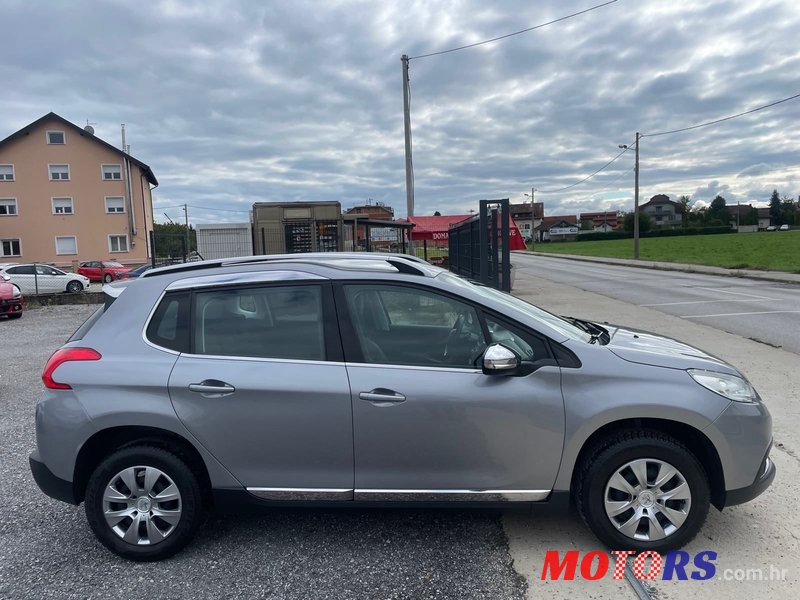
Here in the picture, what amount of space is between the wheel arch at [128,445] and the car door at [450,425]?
92cm

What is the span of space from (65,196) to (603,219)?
453ft

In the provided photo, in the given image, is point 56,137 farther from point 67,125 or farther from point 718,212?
point 718,212

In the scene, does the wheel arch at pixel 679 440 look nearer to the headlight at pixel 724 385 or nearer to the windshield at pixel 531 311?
the headlight at pixel 724 385

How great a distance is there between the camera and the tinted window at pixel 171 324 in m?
3.37

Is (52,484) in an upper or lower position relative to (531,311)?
lower

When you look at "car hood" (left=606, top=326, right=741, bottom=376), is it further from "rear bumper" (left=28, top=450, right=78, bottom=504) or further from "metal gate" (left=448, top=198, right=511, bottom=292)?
"metal gate" (left=448, top=198, right=511, bottom=292)

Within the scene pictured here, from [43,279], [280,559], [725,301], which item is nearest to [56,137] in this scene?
[43,279]

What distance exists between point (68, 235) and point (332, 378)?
47950mm

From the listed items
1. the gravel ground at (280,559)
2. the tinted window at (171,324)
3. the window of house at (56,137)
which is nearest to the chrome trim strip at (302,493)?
the gravel ground at (280,559)

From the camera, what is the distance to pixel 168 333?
3400 millimetres

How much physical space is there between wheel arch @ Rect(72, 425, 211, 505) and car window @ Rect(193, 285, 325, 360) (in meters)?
0.52

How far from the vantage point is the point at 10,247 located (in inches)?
1713

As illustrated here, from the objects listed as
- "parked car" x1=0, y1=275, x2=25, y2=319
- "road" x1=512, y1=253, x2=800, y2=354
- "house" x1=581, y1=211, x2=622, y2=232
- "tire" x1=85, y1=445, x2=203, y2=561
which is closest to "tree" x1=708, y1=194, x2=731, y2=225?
"house" x1=581, y1=211, x2=622, y2=232

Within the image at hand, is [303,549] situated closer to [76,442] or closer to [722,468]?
[76,442]
